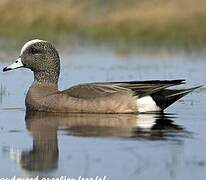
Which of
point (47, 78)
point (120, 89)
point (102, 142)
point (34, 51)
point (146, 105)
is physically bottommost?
point (102, 142)

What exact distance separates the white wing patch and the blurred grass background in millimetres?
11237

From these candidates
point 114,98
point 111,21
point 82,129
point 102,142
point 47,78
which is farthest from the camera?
point 111,21

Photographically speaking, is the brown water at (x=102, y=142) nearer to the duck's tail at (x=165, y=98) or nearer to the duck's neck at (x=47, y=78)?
the duck's tail at (x=165, y=98)

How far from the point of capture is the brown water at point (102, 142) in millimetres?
7840

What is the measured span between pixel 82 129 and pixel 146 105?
67.1 inches

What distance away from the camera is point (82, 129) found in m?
10.1

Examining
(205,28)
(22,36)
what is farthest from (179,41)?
(22,36)

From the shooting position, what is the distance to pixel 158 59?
19.0 meters

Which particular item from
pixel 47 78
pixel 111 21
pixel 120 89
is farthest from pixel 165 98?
pixel 111 21

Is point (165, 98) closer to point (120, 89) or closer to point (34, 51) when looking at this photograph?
point (120, 89)

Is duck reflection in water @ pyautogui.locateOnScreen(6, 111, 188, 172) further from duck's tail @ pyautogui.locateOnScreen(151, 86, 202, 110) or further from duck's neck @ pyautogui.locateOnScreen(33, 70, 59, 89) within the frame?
duck's neck @ pyautogui.locateOnScreen(33, 70, 59, 89)

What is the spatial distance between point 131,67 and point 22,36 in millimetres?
6528

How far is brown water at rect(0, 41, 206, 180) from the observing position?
7.84 meters

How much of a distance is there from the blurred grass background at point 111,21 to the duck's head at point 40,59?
417 inches
